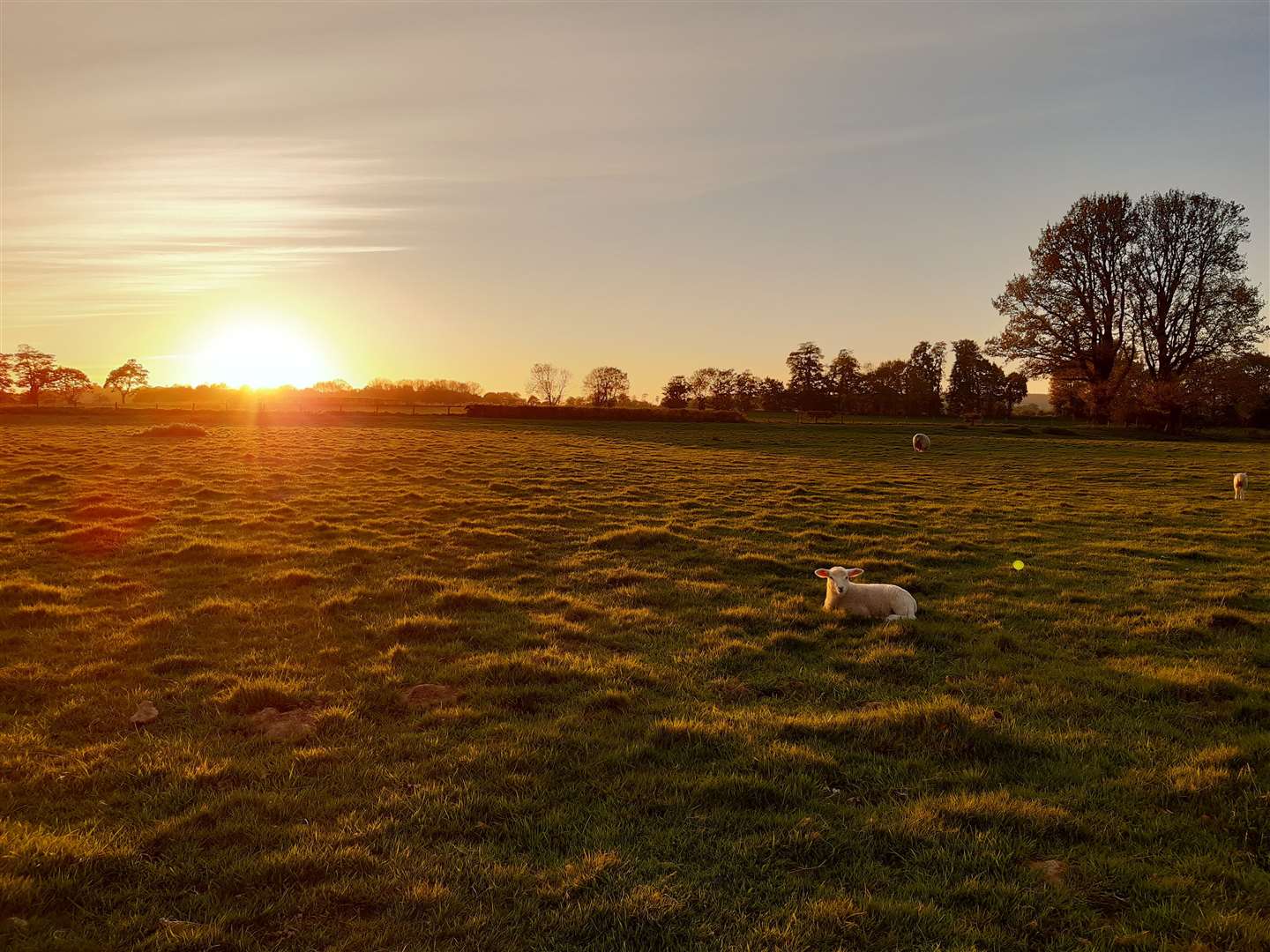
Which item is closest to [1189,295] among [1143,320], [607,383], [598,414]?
[1143,320]

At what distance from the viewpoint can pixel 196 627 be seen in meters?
9.62

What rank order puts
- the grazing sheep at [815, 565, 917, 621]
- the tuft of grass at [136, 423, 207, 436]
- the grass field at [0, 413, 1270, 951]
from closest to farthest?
the grass field at [0, 413, 1270, 951], the grazing sheep at [815, 565, 917, 621], the tuft of grass at [136, 423, 207, 436]

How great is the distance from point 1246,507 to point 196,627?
27.5 metres

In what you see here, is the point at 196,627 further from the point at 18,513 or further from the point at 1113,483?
the point at 1113,483

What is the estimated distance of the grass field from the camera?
4.34 meters

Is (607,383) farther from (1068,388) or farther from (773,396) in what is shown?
(1068,388)

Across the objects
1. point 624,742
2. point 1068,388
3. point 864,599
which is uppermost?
point 1068,388

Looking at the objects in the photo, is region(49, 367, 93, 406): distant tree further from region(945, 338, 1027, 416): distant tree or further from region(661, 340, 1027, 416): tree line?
region(945, 338, 1027, 416): distant tree

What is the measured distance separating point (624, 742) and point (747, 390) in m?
125

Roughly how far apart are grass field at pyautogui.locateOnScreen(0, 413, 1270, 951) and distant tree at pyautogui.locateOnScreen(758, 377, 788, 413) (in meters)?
105

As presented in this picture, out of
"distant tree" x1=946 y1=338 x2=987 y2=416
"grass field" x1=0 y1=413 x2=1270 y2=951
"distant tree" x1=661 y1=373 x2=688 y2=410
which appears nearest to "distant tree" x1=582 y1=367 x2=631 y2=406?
"distant tree" x1=661 y1=373 x2=688 y2=410

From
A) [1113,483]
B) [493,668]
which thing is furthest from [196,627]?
[1113,483]

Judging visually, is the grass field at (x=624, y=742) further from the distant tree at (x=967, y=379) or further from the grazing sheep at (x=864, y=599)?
the distant tree at (x=967, y=379)

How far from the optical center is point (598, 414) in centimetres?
7462
